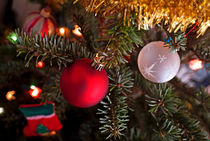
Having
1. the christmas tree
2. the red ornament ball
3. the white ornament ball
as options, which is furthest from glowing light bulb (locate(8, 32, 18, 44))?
the white ornament ball

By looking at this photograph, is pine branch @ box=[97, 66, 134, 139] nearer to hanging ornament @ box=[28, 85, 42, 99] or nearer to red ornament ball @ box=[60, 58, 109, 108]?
red ornament ball @ box=[60, 58, 109, 108]

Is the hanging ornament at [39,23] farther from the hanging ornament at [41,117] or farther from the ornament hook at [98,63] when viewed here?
the ornament hook at [98,63]

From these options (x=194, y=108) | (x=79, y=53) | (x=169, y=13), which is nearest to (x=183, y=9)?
(x=169, y=13)

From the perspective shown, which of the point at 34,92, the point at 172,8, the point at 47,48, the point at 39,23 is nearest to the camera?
the point at 172,8

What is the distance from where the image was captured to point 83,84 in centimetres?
30

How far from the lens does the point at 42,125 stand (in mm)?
583

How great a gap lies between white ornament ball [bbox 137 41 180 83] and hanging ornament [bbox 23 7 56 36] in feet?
1.65

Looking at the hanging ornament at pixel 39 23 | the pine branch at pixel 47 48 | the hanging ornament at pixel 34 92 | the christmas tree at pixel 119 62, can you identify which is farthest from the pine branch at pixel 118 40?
the hanging ornament at pixel 39 23

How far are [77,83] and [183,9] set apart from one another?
0.72 ft

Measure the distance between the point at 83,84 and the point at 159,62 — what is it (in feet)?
0.54

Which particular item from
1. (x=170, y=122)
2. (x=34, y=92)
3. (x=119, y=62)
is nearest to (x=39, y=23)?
(x=34, y=92)

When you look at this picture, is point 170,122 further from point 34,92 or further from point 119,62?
point 34,92

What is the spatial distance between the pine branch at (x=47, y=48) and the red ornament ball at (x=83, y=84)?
0.06 meters

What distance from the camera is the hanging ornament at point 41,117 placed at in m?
0.54
